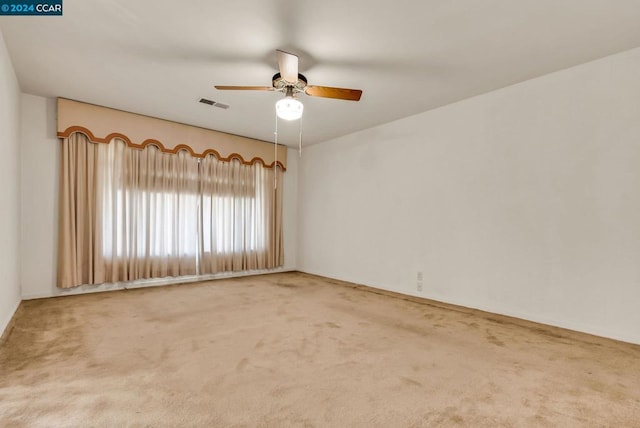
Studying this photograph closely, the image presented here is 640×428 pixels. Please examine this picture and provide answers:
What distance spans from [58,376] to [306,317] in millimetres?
2019

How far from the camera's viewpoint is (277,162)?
6113 millimetres

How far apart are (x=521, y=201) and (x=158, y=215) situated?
483 centimetres

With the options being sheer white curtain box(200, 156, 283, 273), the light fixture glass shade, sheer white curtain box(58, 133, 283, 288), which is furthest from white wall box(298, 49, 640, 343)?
the light fixture glass shade

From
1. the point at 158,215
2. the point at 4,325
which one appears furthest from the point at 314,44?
the point at 4,325

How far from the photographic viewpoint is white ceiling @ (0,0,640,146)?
2271mm

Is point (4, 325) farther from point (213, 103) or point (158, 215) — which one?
point (213, 103)

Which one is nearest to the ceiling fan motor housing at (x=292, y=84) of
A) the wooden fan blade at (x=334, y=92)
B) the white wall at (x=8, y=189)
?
the wooden fan blade at (x=334, y=92)

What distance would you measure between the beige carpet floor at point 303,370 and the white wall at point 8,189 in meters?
0.26

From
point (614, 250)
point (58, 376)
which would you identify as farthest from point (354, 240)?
point (58, 376)

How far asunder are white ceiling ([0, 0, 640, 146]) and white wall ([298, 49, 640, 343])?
0.34 meters

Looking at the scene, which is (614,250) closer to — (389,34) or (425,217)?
(425,217)

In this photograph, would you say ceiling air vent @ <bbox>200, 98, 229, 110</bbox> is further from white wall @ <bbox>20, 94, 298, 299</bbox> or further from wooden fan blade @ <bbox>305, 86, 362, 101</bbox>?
white wall @ <bbox>20, 94, 298, 299</bbox>

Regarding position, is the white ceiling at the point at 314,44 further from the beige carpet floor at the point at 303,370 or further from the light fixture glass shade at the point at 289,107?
the beige carpet floor at the point at 303,370

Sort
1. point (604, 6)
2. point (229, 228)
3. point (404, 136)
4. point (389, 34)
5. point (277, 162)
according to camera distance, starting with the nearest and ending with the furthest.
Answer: point (604, 6), point (389, 34), point (404, 136), point (229, 228), point (277, 162)
